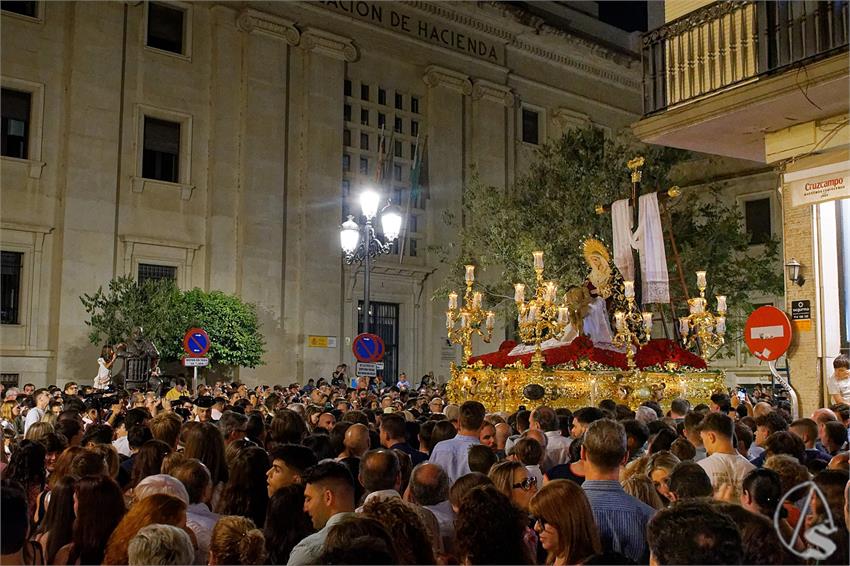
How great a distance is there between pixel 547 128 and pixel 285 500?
32404mm

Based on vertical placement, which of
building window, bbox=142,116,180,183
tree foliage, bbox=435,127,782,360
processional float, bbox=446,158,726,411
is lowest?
processional float, bbox=446,158,726,411

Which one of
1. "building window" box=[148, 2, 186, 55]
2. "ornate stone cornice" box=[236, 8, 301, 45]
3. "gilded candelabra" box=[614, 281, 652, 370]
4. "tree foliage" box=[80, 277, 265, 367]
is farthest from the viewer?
"ornate stone cornice" box=[236, 8, 301, 45]

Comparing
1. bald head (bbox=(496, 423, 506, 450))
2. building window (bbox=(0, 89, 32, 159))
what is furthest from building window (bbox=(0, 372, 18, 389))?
bald head (bbox=(496, 423, 506, 450))

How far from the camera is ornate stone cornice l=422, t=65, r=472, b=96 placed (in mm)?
31406

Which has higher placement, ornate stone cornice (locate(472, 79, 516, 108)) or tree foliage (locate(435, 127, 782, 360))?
ornate stone cornice (locate(472, 79, 516, 108))

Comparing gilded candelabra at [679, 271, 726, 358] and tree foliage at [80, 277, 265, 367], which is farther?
tree foliage at [80, 277, 265, 367]

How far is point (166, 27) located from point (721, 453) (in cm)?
2386

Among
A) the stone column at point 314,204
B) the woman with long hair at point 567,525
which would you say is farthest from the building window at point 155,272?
the woman with long hair at point 567,525

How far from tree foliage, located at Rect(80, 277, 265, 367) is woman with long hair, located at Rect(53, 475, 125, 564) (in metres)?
17.1

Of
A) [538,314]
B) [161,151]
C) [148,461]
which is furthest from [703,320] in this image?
[161,151]

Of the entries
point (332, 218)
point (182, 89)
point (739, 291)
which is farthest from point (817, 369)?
point (182, 89)

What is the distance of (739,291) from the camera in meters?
27.0

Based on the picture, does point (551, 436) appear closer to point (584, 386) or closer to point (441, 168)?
point (584, 386)

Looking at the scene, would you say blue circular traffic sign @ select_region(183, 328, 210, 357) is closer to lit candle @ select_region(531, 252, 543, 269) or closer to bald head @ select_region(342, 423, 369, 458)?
lit candle @ select_region(531, 252, 543, 269)
